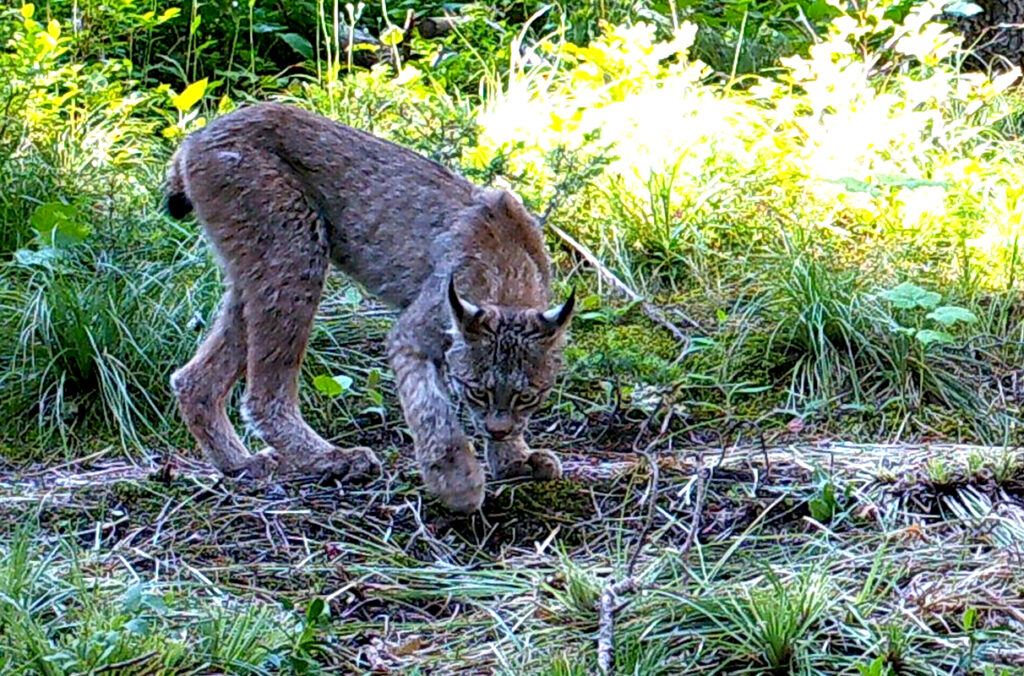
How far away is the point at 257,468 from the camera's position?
4660 millimetres

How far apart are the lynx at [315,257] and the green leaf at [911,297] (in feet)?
4.49

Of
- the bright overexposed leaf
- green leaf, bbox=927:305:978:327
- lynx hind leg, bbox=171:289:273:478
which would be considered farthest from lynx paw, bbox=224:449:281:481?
the bright overexposed leaf

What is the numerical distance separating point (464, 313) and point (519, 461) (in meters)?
0.61

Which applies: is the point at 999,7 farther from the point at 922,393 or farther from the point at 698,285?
the point at 922,393

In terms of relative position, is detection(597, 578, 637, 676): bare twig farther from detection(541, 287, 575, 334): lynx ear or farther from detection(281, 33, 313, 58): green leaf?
detection(281, 33, 313, 58): green leaf

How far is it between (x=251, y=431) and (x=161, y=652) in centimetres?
201

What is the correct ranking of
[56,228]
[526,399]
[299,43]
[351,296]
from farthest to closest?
[299,43]
[351,296]
[56,228]
[526,399]

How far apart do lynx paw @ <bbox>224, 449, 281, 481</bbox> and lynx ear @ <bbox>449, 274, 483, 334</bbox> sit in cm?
93

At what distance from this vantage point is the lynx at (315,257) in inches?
178

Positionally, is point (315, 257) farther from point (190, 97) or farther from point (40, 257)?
point (190, 97)

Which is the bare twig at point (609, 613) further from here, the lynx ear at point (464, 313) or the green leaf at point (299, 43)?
the green leaf at point (299, 43)

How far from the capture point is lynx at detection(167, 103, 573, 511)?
14.8 feet

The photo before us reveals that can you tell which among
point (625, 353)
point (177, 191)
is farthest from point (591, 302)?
point (177, 191)

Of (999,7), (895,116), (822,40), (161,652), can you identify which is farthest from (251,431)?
(999,7)
